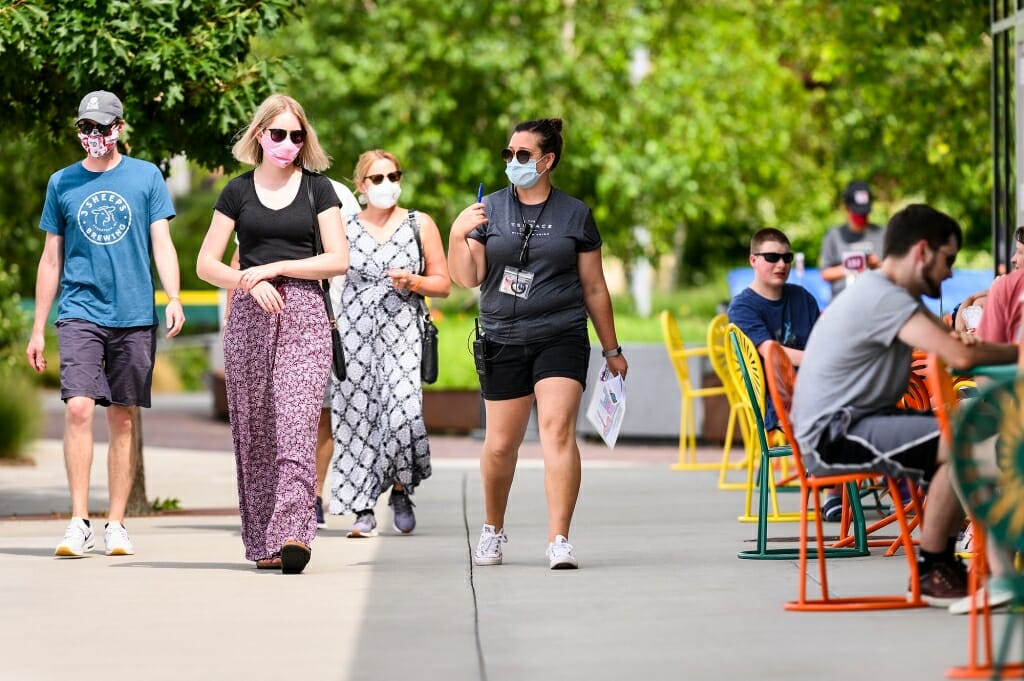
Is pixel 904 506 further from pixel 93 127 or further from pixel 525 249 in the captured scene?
pixel 93 127

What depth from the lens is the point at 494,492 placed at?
868cm

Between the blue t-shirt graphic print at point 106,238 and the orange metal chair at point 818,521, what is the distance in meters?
3.45

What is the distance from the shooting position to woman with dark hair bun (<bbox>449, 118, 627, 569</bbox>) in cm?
841

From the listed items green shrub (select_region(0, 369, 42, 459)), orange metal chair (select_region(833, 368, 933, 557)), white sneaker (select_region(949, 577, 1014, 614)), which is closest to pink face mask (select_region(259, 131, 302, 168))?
orange metal chair (select_region(833, 368, 933, 557))

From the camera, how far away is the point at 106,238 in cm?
924

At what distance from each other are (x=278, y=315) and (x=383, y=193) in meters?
1.95

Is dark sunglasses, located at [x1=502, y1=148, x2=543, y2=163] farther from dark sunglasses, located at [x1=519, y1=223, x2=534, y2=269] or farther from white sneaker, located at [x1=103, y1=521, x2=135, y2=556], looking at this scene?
white sneaker, located at [x1=103, y1=521, x2=135, y2=556]

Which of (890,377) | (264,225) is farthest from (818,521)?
(264,225)

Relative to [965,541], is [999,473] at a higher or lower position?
higher

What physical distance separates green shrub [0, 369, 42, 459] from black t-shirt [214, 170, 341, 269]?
27.4 ft

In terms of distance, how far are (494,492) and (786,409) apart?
1790 millimetres

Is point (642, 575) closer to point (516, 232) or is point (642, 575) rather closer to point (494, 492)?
point (494, 492)

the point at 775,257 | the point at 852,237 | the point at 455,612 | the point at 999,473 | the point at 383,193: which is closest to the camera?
the point at 999,473

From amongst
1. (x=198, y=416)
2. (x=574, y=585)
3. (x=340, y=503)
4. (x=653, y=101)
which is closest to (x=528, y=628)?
(x=574, y=585)
